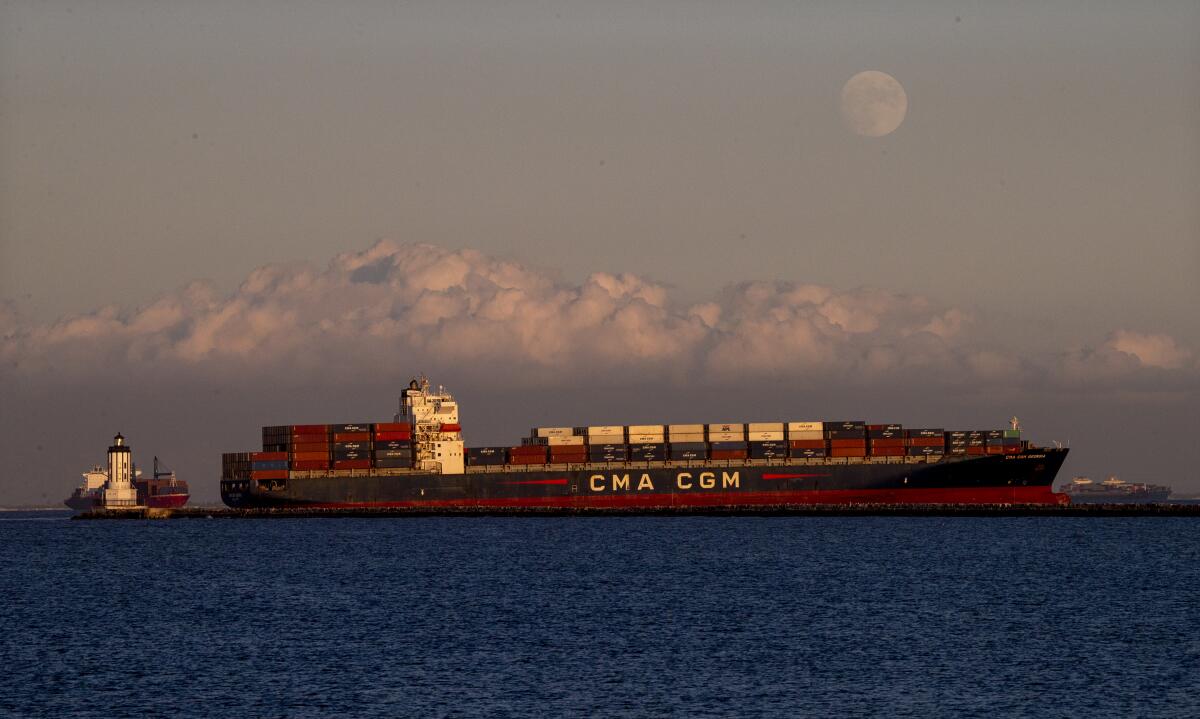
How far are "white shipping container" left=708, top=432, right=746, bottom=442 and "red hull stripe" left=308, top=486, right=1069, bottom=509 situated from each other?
494 cm

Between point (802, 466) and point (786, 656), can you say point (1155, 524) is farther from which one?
point (786, 656)

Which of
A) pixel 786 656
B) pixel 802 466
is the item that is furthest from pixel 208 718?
pixel 802 466

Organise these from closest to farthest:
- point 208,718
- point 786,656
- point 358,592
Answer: point 208,718
point 786,656
point 358,592

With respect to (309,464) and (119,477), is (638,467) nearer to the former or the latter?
(309,464)

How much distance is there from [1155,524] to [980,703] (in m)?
112

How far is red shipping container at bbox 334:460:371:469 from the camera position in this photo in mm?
140625

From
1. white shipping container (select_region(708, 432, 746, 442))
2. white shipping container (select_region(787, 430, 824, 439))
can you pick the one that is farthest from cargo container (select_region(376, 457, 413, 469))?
white shipping container (select_region(787, 430, 824, 439))

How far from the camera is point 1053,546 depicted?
101 metres

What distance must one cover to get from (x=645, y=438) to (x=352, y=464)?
2795 cm

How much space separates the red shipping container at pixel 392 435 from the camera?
141 metres

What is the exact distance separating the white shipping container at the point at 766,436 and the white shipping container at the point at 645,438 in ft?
28.3

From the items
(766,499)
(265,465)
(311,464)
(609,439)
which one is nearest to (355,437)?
(311,464)

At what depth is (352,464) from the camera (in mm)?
140875

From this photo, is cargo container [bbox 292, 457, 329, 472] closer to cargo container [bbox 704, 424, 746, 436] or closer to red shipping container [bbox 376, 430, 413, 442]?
red shipping container [bbox 376, 430, 413, 442]
